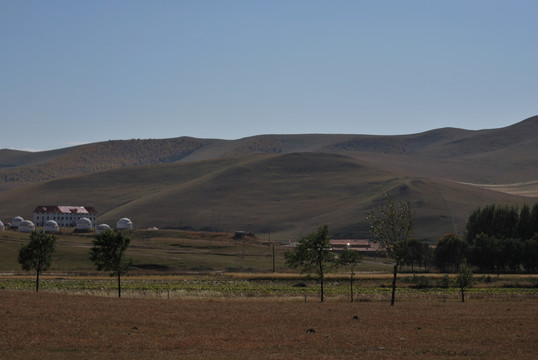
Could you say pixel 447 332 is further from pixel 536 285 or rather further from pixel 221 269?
pixel 221 269

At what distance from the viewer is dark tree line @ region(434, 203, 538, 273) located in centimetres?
10931

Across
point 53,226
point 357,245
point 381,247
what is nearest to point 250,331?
point 381,247

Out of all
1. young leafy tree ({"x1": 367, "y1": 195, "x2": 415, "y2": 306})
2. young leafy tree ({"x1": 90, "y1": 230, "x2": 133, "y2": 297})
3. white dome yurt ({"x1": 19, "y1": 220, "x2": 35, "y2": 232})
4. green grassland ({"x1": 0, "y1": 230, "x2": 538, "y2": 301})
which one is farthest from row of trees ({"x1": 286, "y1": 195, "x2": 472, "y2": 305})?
white dome yurt ({"x1": 19, "y1": 220, "x2": 35, "y2": 232})

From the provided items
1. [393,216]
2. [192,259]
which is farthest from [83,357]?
[192,259]

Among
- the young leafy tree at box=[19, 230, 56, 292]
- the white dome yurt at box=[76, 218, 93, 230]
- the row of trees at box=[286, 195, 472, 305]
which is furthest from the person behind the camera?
the white dome yurt at box=[76, 218, 93, 230]

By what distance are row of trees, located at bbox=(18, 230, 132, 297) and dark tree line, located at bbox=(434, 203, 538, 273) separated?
58705 millimetres

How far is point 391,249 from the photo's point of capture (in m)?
49.8

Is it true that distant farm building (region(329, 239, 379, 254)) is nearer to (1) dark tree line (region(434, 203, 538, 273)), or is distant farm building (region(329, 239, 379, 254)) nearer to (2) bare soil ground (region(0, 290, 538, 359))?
(1) dark tree line (region(434, 203, 538, 273))

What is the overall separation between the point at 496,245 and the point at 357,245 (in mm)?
65432

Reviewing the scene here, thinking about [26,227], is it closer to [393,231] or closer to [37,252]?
[37,252]

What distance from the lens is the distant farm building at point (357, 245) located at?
162488 millimetres

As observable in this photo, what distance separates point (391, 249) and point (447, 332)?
1686 centimetres

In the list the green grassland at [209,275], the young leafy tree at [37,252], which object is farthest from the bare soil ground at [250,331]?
the young leafy tree at [37,252]

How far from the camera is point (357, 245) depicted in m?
174
